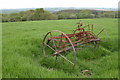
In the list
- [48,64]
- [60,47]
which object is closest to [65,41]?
[60,47]

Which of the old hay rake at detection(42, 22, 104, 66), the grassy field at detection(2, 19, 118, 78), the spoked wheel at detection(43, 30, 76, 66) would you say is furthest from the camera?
the old hay rake at detection(42, 22, 104, 66)

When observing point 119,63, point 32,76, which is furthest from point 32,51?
point 119,63

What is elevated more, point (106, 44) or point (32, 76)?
point (106, 44)

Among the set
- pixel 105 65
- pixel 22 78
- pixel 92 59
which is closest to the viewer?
pixel 22 78

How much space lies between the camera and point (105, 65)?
478 cm

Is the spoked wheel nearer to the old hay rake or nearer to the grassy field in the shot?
the old hay rake

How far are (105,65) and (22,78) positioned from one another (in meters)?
2.87

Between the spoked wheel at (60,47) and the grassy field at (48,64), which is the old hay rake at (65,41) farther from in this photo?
the grassy field at (48,64)

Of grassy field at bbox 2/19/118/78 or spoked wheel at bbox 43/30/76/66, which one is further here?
spoked wheel at bbox 43/30/76/66

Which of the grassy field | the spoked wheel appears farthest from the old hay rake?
the grassy field

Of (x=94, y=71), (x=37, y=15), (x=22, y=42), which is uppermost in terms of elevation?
(x=37, y=15)

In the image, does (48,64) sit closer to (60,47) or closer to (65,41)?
(60,47)

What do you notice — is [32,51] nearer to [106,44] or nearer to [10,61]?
[10,61]

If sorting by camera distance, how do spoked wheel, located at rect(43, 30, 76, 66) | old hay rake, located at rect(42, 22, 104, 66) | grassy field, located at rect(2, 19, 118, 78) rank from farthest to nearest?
old hay rake, located at rect(42, 22, 104, 66)
spoked wheel, located at rect(43, 30, 76, 66)
grassy field, located at rect(2, 19, 118, 78)
